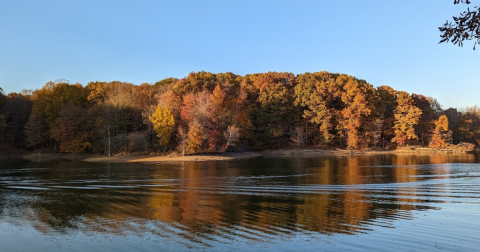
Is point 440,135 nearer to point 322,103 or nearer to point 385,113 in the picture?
point 385,113

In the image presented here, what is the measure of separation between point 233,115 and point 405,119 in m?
32.8

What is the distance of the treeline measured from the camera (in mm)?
58188

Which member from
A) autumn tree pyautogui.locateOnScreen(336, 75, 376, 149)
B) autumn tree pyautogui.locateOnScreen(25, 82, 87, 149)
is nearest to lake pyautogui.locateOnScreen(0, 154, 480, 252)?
autumn tree pyautogui.locateOnScreen(336, 75, 376, 149)

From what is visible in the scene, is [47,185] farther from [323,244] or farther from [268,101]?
[268,101]

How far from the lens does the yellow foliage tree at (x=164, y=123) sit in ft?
180

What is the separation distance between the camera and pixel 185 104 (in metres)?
57.3

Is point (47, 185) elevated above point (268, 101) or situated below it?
below

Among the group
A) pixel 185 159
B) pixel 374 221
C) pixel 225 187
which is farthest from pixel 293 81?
pixel 374 221

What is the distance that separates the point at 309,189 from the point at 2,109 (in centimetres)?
7163

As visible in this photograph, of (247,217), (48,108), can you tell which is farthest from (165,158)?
(247,217)

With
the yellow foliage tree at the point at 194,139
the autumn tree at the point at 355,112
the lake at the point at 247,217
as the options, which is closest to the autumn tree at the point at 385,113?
the autumn tree at the point at 355,112

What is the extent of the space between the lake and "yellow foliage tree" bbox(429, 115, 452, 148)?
52082 mm

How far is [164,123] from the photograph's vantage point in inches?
2156

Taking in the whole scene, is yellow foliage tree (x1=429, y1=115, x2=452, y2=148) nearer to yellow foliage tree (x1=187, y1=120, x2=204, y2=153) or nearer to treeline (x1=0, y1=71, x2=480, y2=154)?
treeline (x1=0, y1=71, x2=480, y2=154)
